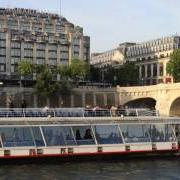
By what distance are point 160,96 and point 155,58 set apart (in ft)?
A: 201

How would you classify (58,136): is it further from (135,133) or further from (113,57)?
(113,57)

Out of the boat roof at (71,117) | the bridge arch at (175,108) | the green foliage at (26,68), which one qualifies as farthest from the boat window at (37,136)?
the green foliage at (26,68)

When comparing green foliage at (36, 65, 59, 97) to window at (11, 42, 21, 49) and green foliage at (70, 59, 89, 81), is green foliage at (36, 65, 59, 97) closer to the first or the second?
green foliage at (70, 59, 89, 81)

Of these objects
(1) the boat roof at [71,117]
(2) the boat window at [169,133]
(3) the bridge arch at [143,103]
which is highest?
(3) the bridge arch at [143,103]

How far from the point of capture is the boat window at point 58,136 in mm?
33625

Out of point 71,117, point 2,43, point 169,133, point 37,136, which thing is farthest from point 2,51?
point 37,136

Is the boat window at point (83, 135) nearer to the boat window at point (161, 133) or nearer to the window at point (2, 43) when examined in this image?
the boat window at point (161, 133)

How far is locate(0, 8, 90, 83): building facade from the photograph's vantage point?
5039 inches

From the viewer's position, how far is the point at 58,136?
1331 inches

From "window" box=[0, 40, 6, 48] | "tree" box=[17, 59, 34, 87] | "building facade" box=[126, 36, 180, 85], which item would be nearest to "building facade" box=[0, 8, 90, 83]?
"window" box=[0, 40, 6, 48]

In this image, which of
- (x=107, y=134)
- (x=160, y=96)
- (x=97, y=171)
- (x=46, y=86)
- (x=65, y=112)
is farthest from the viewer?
(x=46, y=86)

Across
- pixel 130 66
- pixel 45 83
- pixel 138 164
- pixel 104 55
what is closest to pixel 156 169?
pixel 138 164

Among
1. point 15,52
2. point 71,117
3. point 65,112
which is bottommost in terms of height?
point 71,117

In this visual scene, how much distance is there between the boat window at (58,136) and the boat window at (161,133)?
5.23 meters
